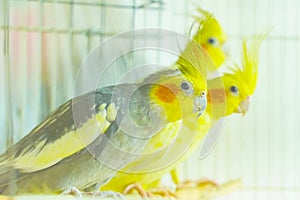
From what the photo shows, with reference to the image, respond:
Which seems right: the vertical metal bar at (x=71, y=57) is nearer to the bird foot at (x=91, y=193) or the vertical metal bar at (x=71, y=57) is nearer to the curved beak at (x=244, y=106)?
the bird foot at (x=91, y=193)

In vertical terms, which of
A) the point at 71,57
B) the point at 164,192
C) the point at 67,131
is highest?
the point at 71,57

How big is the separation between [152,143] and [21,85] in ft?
0.88

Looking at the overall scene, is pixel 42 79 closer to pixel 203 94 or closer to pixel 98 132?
pixel 98 132

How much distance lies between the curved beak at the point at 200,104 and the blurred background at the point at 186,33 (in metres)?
0.11

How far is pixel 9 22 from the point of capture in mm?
1036

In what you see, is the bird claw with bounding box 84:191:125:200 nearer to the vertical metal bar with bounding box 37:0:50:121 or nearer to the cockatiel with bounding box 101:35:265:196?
the cockatiel with bounding box 101:35:265:196

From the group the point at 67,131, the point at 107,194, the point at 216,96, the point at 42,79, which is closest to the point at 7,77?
the point at 42,79

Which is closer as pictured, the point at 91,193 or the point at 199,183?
the point at 91,193

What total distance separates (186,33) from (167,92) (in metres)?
0.14

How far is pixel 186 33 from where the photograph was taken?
1057 millimetres

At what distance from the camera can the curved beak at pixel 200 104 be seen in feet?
3.21

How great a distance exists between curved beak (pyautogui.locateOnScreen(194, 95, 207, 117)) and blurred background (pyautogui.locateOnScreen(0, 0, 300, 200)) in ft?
0.35

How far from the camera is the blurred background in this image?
1.04 metres

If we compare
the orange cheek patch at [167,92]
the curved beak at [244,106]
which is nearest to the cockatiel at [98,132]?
the orange cheek patch at [167,92]
